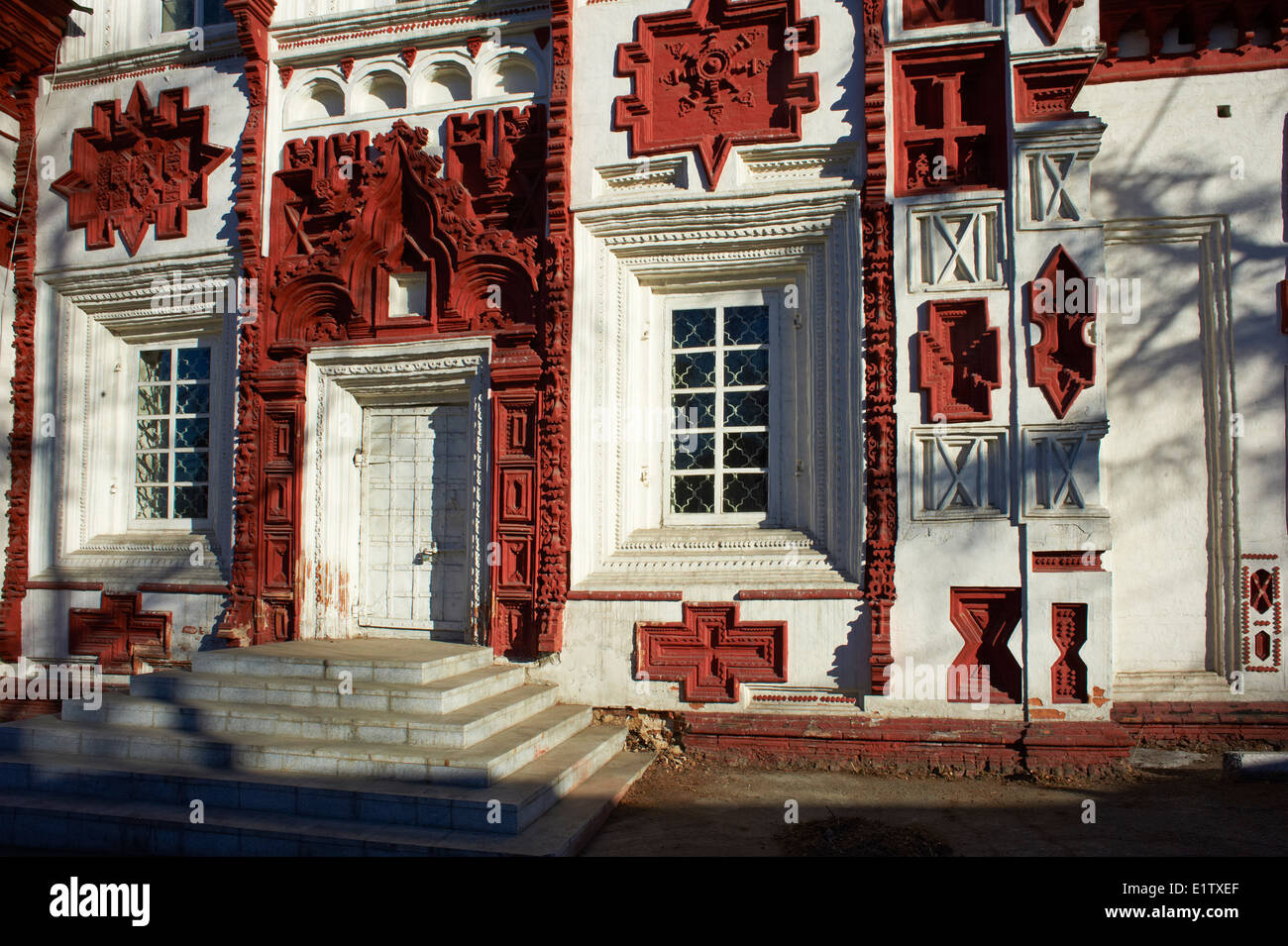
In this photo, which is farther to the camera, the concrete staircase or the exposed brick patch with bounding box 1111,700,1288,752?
the exposed brick patch with bounding box 1111,700,1288,752

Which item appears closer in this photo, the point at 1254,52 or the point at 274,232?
the point at 1254,52

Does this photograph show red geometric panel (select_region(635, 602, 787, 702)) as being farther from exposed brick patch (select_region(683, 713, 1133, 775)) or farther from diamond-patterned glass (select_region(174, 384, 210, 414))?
diamond-patterned glass (select_region(174, 384, 210, 414))

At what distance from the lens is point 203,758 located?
5355 mm

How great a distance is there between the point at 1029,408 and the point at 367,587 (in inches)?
214

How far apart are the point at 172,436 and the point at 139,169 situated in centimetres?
248

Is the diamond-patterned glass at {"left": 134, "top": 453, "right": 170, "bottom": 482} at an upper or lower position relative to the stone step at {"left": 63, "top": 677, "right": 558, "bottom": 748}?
upper

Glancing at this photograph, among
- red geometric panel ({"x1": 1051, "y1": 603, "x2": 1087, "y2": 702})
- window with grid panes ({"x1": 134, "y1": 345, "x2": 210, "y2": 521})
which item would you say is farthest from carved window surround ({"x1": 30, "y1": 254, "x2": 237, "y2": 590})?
red geometric panel ({"x1": 1051, "y1": 603, "x2": 1087, "y2": 702})

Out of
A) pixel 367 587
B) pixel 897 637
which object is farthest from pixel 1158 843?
pixel 367 587

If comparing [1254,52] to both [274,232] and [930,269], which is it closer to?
[930,269]

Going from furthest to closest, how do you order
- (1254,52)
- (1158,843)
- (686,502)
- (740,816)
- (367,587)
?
(367,587) → (686,502) → (1254,52) → (740,816) → (1158,843)

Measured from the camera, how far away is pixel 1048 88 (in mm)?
6207

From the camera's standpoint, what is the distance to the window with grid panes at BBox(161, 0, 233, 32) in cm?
827

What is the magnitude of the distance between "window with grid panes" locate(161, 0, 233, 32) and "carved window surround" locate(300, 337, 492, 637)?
3.52 metres

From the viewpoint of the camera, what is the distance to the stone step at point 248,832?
14.4ft
